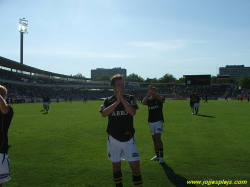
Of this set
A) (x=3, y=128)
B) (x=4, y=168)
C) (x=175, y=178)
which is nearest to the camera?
(x=4, y=168)

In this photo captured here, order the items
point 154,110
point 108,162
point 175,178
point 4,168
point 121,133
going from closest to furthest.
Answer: point 4,168
point 121,133
point 175,178
point 108,162
point 154,110

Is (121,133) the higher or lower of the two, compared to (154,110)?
lower

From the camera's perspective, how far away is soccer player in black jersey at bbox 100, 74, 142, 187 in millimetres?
4008

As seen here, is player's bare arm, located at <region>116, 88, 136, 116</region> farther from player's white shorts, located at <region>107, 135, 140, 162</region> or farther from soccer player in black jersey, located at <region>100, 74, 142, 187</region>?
player's white shorts, located at <region>107, 135, 140, 162</region>

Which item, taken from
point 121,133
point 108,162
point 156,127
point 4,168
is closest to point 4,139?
point 4,168

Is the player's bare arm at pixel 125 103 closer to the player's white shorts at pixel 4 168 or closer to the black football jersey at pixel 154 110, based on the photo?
the player's white shorts at pixel 4 168

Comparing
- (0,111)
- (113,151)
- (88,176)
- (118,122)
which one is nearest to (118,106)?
(118,122)

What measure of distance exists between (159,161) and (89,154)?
7.46 ft

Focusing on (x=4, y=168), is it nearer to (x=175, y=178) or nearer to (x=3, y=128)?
(x=3, y=128)

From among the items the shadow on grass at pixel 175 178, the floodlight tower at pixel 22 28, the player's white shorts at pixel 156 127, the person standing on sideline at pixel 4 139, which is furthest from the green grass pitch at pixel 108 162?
the floodlight tower at pixel 22 28

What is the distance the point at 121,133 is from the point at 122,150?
1.03ft

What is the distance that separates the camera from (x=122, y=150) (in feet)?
13.6

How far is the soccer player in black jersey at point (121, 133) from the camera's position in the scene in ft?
13.1

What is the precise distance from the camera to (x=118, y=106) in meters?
4.11
